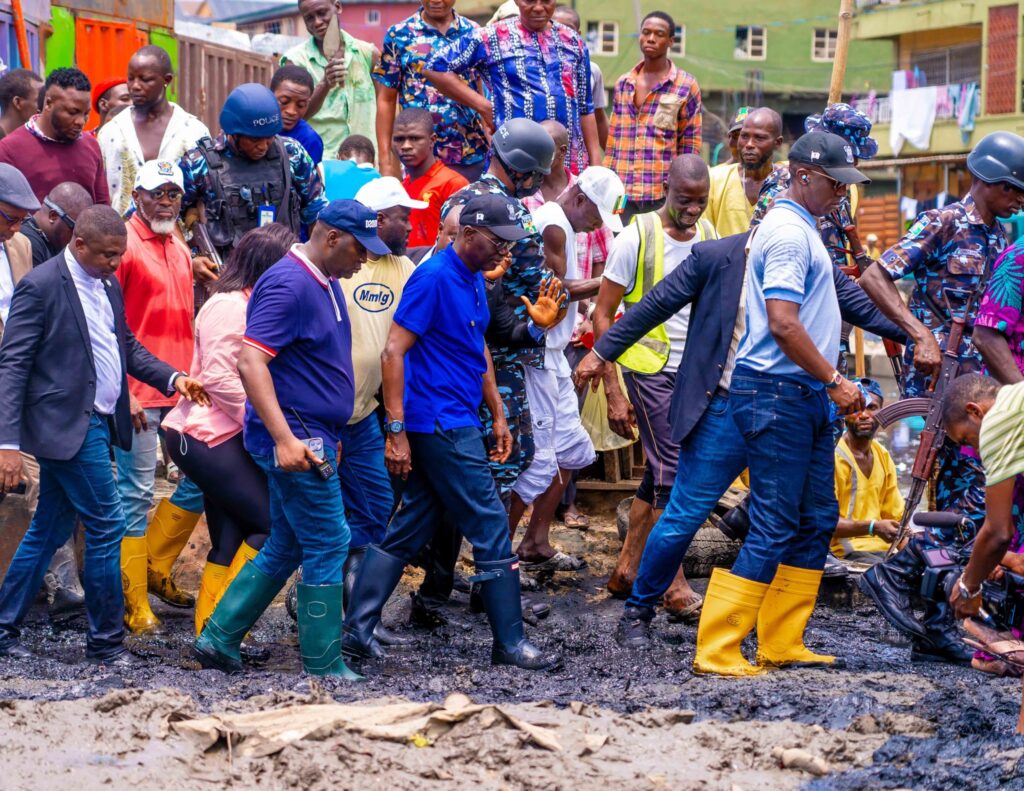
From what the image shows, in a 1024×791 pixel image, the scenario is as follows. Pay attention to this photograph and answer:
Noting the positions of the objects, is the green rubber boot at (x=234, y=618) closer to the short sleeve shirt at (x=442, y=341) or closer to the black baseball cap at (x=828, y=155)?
the short sleeve shirt at (x=442, y=341)

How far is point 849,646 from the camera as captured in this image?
7.07 m

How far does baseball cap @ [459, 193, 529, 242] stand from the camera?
6.22 metres

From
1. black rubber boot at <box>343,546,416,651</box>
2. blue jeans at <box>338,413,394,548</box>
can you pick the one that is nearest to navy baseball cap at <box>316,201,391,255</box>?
blue jeans at <box>338,413,394,548</box>

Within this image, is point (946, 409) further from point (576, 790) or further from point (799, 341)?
point (576, 790)

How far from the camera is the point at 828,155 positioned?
6.08 m

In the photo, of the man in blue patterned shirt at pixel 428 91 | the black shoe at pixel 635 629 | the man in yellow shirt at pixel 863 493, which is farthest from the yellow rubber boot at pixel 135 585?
the man in yellow shirt at pixel 863 493

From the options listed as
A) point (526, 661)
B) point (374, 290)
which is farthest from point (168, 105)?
point (526, 661)

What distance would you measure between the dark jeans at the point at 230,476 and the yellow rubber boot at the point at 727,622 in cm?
204

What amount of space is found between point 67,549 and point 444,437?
242cm

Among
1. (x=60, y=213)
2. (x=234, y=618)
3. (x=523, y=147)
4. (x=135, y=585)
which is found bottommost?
(x=135, y=585)

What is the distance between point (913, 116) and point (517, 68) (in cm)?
3556

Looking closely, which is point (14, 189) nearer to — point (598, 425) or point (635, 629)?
point (635, 629)

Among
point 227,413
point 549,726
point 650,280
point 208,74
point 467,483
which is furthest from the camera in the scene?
point 208,74

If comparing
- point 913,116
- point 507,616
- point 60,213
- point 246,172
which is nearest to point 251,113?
point 246,172
